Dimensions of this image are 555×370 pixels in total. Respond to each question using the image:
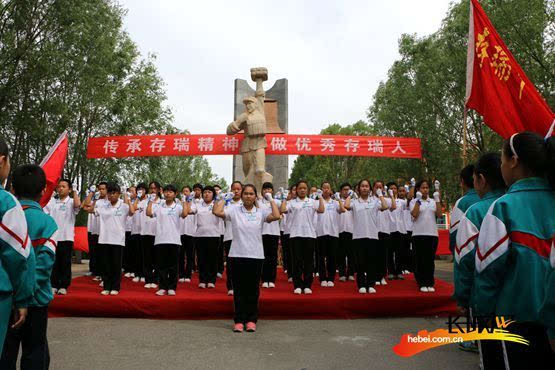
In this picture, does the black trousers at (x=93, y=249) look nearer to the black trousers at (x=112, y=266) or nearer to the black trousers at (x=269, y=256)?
the black trousers at (x=112, y=266)

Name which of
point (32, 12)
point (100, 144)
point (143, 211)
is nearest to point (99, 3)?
point (32, 12)

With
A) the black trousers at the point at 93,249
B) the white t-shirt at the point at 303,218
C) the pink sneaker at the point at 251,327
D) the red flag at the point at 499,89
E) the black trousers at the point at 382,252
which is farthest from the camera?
the black trousers at the point at 93,249

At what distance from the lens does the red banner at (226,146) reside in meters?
13.5

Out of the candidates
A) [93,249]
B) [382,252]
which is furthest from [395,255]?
[93,249]

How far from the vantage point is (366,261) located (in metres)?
6.75

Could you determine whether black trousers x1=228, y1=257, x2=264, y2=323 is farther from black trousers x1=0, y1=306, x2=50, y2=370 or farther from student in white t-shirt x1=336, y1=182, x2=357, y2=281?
student in white t-shirt x1=336, y1=182, x2=357, y2=281

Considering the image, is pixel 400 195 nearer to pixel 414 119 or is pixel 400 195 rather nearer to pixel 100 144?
pixel 100 144

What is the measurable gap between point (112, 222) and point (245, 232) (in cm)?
237

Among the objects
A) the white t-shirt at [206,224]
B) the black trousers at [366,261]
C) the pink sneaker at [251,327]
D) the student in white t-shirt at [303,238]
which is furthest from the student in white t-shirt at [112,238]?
the black trousers at [366,261]

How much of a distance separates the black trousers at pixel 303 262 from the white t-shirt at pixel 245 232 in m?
1.46

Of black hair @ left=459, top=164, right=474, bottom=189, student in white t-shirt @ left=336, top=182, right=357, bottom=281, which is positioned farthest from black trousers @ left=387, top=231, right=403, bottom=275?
black hair @ left=459, top=164, right=474, bottom=189

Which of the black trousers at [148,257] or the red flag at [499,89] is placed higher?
the red flag at [499,89]

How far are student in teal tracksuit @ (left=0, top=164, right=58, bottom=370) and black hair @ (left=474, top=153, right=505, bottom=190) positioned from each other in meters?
2.84

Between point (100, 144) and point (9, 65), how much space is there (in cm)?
322
